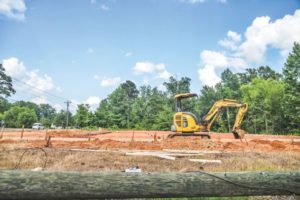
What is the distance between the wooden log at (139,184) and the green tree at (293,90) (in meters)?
45.6

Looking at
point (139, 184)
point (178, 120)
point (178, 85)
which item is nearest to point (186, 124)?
point (178, 120)

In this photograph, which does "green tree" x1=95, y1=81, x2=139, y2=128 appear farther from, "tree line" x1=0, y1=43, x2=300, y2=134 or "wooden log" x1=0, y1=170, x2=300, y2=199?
"wooden log" x1=0, y1=170, x2=300, y2=199

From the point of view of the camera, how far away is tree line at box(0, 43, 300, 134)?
4678 centimetres

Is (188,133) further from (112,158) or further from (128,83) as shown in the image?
(128,83)

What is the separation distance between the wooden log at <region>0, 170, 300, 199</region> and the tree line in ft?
116

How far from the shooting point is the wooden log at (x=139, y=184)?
6.98ft

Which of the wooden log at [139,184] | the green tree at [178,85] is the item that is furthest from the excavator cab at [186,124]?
the green tree at [178,85]

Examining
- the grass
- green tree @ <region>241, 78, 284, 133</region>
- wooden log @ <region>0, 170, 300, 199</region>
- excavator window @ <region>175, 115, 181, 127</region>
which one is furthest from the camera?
green tree @ <region>241, 78, 284, 133</region>

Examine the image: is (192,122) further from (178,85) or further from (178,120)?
(178,85)

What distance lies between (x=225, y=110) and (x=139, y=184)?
59.1m

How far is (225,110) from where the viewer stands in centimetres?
5950

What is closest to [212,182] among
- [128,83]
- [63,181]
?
[63,181]

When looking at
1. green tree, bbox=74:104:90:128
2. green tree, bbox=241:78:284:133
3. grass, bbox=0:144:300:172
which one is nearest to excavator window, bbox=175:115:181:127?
grass, bbox=0:144:300:172

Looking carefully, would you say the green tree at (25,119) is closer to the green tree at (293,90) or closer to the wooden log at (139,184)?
the green tree at (293,90)
